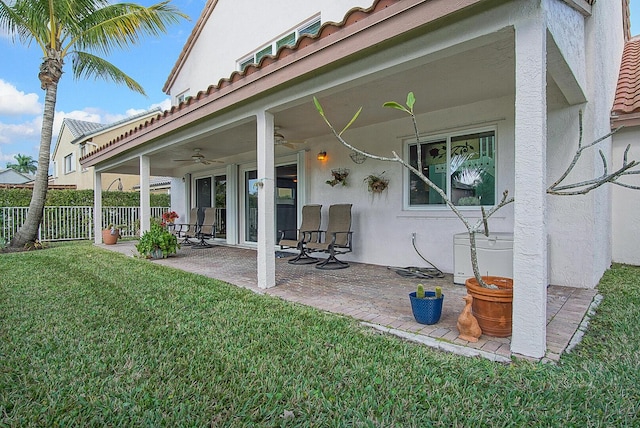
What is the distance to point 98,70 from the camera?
10234 mm

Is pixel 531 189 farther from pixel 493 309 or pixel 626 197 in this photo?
pixel 626 197

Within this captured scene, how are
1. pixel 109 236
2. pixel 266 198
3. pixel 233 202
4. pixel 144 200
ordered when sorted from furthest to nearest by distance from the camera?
pixel 109 236 → pixel 233 202 → pixel 144 200 → pixel 266 198

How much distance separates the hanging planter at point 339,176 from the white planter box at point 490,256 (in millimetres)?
2826

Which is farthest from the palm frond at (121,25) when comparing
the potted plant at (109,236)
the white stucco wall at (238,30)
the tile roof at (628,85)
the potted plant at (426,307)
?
the tile roof at (628,85)

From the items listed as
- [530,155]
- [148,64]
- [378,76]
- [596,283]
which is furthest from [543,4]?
[148,64]

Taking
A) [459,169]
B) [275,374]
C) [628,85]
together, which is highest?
[628,85]

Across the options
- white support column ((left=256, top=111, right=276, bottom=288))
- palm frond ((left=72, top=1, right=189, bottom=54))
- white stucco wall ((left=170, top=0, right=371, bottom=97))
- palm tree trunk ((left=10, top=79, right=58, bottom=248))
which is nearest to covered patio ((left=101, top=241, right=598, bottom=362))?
white support column ((left=256, top=111, right=276, bottom=288))

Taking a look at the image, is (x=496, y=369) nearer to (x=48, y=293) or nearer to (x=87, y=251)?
(x=48, y=293)

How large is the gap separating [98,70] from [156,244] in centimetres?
662

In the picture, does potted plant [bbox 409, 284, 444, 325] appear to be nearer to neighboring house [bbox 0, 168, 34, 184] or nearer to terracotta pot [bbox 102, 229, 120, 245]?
terracotta pot [bbox 102, 229, 120, 245]

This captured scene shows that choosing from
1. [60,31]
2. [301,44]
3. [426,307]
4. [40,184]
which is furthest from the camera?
[40,184]

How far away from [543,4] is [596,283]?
381 cm

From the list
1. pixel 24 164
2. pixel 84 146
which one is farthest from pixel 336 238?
pixel 24 164

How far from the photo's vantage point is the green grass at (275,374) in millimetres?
1831
